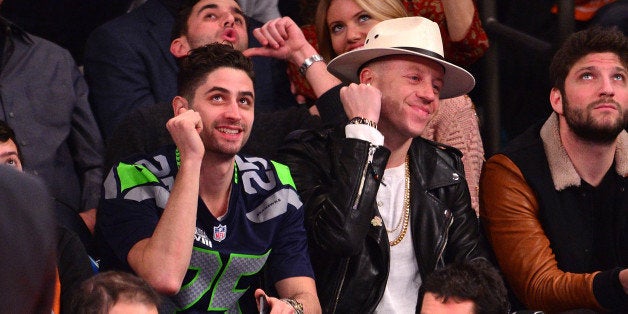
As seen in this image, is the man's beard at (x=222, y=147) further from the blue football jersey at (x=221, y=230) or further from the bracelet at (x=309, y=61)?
the bracelet at (x=309, y=61)

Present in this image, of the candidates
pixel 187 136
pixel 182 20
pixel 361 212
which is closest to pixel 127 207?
pixel 187 136

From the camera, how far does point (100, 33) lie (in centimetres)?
483

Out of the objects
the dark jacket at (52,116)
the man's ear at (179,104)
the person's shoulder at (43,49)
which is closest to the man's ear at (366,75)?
the man's ear at (179,104)

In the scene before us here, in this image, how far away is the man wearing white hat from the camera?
12.4 feet

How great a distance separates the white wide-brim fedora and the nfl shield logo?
3.25 ft

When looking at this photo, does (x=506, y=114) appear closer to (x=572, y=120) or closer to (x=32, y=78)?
(x=572, y=120)

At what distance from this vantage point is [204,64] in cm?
377


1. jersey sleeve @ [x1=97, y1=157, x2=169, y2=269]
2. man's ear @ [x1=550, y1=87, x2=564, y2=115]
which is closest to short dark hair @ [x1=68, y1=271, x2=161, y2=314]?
jersey sleeve @ [x1=97, y1=157, x2=169, y2=269]

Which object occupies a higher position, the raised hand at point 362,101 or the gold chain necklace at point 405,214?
the raised hand at point 362,101

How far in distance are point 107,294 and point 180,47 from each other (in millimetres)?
1899

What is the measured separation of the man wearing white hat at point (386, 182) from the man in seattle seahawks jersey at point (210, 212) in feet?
0.62

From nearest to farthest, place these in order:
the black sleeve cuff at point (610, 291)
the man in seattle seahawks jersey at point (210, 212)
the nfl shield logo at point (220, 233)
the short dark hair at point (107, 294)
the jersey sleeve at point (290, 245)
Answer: the short dark hair at point (107, 294), the man in seattle seahawks jersey at point (210, 212), the nfl shield logo at point (220, 233), the jersey sleeve at point (290, 245), the black sleeve cuff at point (610, 291)

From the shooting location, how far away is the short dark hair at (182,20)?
15.1 feet

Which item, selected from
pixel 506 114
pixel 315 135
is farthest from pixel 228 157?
pixel 506 114
